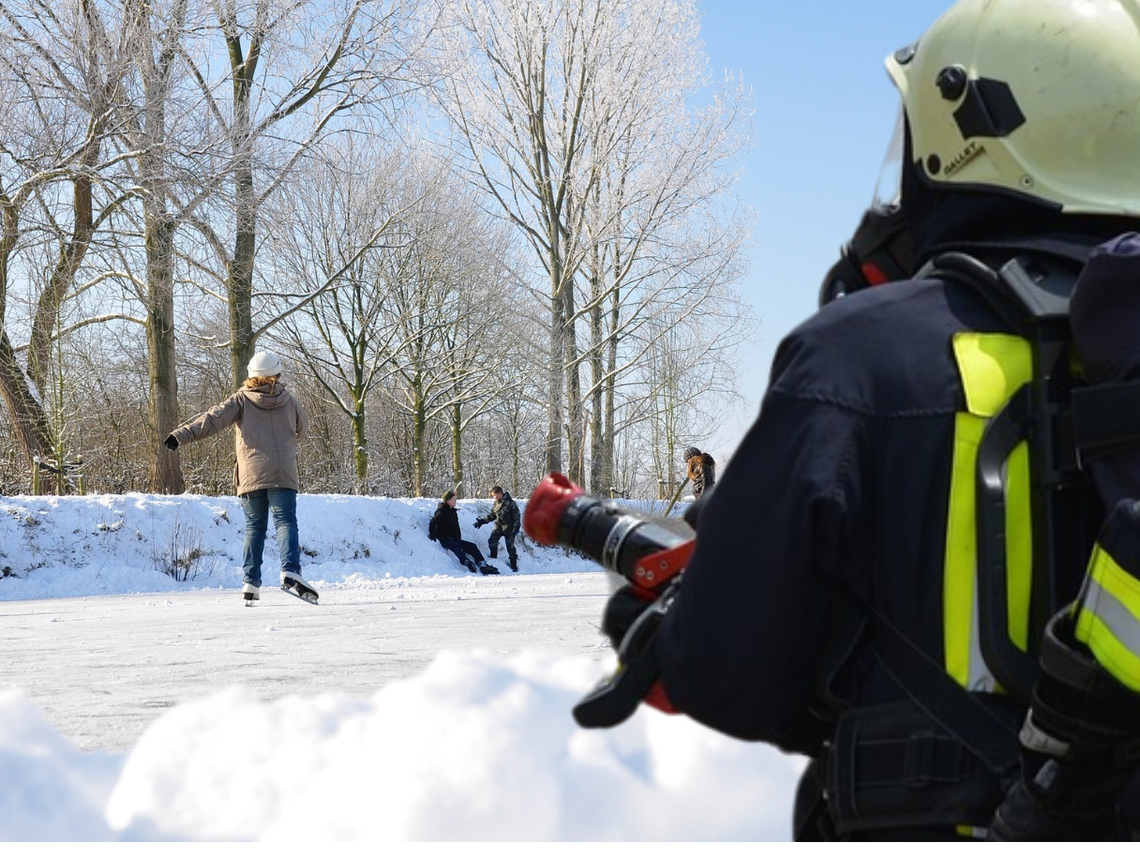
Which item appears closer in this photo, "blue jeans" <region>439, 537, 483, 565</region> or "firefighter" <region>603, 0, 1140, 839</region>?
"firefighter" <region>603, 0, 1140, 839</region>

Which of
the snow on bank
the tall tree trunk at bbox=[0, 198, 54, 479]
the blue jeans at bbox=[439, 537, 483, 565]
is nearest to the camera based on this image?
the snow on bank

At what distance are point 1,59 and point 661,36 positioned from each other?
16610 millimetres

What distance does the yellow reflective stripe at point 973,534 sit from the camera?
1.20 metres

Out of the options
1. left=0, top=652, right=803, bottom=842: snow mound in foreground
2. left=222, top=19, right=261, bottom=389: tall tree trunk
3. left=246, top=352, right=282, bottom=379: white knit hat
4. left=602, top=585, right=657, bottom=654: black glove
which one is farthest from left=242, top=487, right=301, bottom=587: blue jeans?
left=222, top=19, right=261, bottom=389: tall tree trunk

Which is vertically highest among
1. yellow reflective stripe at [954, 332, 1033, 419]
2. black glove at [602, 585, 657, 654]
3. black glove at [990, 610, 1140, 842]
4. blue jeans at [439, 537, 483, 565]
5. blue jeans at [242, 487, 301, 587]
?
yellow reflective stripe at [954, 332, 1033, 419]

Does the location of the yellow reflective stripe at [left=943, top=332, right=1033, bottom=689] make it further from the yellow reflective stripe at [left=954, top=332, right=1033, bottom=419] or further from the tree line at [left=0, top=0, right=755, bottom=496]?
the tree line at [left=0, top=0, right=755, bottom=496]

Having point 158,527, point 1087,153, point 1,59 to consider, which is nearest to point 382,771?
point 1087,153

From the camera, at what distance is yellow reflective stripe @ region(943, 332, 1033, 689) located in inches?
47.4

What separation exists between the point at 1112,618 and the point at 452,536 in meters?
19.1

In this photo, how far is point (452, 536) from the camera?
65.7 feet

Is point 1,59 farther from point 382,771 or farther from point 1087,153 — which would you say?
point 1087,153

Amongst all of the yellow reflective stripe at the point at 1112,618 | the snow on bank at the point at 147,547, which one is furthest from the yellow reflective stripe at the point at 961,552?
the snow on bank at the point at 147,547

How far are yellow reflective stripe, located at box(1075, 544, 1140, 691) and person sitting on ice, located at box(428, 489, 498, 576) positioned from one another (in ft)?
61.1

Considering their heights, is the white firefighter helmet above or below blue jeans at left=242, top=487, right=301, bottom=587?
above
